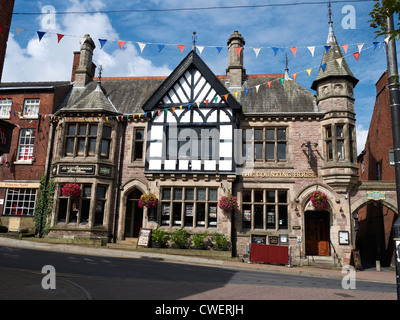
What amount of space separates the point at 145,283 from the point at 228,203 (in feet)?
27.7

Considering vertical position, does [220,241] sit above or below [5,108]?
below

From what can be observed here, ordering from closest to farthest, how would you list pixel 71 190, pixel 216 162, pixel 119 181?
pixel 71 190 < pixel 216 162 < pixel 119 181

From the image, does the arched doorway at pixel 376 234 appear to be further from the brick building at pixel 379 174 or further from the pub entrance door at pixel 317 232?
the pub entrance door at pixel 317 232

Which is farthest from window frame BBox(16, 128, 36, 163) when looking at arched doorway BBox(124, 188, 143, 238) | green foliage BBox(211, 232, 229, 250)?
green foliage BBox(211, 232, 229, 250)

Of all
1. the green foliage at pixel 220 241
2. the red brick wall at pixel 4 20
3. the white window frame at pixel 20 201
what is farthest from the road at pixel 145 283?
the red brick wall at pixel 4 20

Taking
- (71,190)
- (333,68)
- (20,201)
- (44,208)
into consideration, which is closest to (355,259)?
(333,68)

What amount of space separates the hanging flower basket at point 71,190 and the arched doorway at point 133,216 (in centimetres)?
323

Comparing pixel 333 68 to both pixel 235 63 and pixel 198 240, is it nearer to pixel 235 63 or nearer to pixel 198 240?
pixel 235 63

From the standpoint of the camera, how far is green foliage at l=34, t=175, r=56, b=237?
1886 centimetres

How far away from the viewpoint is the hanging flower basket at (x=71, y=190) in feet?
58.2

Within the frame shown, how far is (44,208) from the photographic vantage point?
1908 cm

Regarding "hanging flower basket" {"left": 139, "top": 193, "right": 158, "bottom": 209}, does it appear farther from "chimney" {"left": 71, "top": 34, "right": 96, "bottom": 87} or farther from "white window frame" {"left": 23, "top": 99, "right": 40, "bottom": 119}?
"chimney" {"left": 71, "top": 34, "right": 96, "bottom": 87}

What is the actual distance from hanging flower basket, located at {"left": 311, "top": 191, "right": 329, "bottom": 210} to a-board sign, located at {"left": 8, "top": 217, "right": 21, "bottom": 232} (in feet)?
56.4
